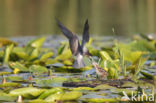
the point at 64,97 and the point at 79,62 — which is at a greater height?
the point at 79,62

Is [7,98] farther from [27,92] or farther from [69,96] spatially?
[69,96]

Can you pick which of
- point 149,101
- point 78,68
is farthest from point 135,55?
point 149,101

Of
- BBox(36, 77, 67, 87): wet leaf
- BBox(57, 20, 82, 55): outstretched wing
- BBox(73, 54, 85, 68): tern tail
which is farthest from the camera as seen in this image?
BBox(73, 54, 85, 68): tern tail

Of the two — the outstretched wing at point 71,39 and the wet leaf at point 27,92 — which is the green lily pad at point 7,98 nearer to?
the wet leaf at point 27,92

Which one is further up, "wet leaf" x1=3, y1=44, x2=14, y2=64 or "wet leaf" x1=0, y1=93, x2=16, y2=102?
"wet leaf" x1=3, y1=44, x2=14, y2=64

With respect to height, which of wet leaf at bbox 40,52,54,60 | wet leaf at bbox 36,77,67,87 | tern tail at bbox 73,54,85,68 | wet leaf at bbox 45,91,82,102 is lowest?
wet leaf at bbox 45,91,82,102

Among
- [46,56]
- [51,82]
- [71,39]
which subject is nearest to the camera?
[51,82]

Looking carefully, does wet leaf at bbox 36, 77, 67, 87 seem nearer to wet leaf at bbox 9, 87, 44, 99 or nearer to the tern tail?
wet leaf at bbox 9, 87, 44, 99

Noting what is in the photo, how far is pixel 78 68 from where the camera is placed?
436 centimetres

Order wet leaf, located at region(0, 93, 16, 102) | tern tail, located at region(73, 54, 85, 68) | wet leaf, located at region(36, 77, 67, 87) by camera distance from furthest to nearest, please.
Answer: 1. tern tail, located at region(73, 54, 85, 68)
2. wet leaf, located at region(36, 77, 67, 87)
3. wet leaf, located at region(0, 93, 16, 102)

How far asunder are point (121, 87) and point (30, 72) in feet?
4.44

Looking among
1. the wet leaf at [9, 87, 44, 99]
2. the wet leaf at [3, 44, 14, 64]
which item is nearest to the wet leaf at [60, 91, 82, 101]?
the wet leaf at [9, 87, 44, 99]

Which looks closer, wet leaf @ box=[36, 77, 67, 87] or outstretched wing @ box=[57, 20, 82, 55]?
wet leaf @ box=[36, 77, 67, 87]

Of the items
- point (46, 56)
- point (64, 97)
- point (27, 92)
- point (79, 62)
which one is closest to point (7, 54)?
point (46, 56)
